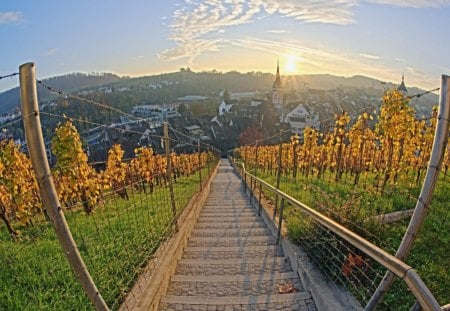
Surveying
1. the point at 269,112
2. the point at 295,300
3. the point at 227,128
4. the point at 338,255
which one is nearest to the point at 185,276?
the point at 295,300

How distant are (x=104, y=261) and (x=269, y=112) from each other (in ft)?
219

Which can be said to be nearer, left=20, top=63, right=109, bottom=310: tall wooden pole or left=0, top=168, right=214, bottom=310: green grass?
left=20, top=63, right=109, bottom=310: tall wooden pole

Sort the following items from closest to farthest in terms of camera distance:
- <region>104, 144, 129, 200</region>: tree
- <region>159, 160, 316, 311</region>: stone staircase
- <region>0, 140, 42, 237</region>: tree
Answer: <region>159, 160, 316, 311</region>: stone staircase → <region>0, 140, 42, 237</region>: tree → <region>104, 144, 129, 200</region>: tree

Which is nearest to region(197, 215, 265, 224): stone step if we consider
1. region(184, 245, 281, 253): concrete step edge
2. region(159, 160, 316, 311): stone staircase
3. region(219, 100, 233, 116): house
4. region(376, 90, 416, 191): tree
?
region(159, 160, 316, 311): stone staircase

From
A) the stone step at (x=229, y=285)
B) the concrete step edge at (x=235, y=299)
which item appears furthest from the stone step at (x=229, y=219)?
the concrete step edge at (x=235, y=299)

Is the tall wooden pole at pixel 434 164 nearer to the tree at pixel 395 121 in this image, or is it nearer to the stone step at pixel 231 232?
the stone step at pixel 231 232

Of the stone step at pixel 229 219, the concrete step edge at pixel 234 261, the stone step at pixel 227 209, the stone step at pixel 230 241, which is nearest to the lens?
the concrete step edge at pixel 234 261

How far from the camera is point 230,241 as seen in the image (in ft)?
13.8

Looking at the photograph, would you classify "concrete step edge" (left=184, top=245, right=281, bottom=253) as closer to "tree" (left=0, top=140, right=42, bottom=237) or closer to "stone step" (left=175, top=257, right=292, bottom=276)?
"stone step" (left=175, top=257, right=292, bottom=276)

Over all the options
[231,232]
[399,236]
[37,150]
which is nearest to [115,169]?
[231,232]

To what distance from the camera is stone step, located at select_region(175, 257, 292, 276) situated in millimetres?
3193

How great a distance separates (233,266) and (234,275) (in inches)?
8.9

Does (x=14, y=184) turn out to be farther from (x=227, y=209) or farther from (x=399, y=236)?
(x=399, y=236)

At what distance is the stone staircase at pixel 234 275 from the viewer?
2523 mm
